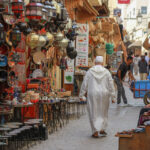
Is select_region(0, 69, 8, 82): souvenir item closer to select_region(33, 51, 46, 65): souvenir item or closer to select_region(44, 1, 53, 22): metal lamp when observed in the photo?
select_region(44, 1, 53, 22): metal lamp

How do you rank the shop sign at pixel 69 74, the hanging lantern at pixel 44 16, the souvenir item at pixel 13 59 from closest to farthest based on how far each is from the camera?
the hanging lantern at pixel 44 16
the souvenir item at pixel 13 59
the shop sign at pixel 69 74

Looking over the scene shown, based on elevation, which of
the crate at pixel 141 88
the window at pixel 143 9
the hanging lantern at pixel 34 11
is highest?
the window at pixel 143 9

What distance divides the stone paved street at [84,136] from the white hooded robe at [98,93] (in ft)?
1.35

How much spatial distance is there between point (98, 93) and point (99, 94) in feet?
0.10

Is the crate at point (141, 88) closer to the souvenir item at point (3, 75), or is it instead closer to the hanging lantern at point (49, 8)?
the hanging lantern at point (49, 8)

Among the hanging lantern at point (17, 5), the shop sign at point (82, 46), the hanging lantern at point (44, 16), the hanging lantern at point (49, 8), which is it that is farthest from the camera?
the shop sign at point (82, 46)

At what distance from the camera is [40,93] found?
448 inches

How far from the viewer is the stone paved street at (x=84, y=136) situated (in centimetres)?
910

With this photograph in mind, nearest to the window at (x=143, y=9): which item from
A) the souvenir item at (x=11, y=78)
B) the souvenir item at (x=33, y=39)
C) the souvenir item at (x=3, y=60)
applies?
the souvenir item at (x=11, y=78)

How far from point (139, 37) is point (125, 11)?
119 feet

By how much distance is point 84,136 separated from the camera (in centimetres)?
1037

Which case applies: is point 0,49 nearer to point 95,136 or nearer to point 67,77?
point 95,136

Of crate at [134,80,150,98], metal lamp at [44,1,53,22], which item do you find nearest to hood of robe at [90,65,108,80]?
metal lamp at [44,1,53,22]

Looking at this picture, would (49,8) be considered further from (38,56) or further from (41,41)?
(38,56)
